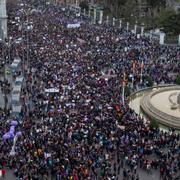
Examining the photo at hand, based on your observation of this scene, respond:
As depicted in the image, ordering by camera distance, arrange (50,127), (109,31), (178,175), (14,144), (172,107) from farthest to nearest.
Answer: (109,31) < (172,107) < (50,127) < (14,144) < (178,175)

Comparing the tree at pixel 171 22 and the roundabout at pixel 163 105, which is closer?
the roundabout at pixel 163 105

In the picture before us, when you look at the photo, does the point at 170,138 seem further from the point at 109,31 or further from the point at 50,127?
the point at 109,31

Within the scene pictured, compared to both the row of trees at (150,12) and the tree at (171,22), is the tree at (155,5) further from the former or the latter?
the tree at (171,22)

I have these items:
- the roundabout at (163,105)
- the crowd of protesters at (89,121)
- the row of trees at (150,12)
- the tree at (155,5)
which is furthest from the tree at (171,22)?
the roundabout at (163,105)

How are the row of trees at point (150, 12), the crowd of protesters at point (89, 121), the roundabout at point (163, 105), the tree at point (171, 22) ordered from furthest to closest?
the row of trees at point (150, 12), the tree at point (171, 22), the roundabout at point (163, 105), the crowd of protesters at point (89, 121)

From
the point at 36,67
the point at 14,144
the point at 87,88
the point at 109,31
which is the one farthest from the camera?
the point at 109,31

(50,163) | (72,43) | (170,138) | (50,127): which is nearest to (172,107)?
(170,138)

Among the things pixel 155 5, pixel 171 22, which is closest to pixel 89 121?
pixel 171 22
